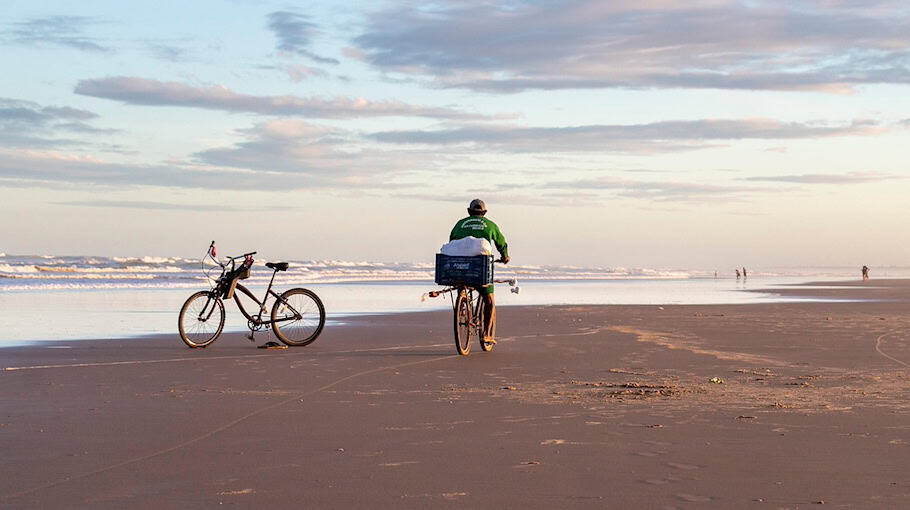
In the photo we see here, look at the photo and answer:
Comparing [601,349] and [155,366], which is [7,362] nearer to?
[155,366]

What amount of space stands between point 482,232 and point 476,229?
90mm

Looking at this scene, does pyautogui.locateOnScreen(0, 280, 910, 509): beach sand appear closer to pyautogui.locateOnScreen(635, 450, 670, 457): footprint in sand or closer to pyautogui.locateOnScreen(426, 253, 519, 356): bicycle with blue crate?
pyautogui.locateOnScreen(635, 450, 670, 457): footprint in sand

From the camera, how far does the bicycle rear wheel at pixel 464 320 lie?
1346cm

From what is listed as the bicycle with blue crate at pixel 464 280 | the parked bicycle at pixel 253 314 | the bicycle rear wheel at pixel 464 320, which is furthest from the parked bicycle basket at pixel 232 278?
the bicycle rear wheel at pixel 464 320

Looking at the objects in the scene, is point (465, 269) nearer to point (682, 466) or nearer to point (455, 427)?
point (455, 427)

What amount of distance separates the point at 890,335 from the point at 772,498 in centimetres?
1311

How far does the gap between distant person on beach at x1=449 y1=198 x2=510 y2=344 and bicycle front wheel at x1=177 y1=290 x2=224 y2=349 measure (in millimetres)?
3693

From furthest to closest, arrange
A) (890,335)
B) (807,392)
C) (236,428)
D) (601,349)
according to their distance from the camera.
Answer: (890,335), (601,349), (807,392), (236,428)

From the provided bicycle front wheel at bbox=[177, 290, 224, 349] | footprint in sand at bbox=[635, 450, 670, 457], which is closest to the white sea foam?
bicycle front wheel at bbox=[177, 290, 224, 349]

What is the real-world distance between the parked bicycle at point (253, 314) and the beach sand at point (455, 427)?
0.57 meters

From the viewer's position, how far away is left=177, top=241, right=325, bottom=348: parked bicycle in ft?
48.4

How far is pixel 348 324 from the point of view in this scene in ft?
64.7

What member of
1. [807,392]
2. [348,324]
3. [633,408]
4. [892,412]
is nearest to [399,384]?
[633,408]

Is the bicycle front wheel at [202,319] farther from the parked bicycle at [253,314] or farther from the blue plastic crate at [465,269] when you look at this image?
the blue plastic crate at [465,269]
